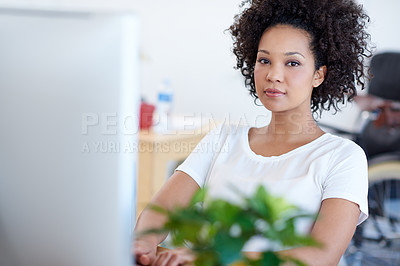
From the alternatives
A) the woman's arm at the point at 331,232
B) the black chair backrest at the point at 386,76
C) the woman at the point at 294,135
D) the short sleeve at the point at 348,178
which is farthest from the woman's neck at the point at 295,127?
the black chair backrest at the point at 386,76

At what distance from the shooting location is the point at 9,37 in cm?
66

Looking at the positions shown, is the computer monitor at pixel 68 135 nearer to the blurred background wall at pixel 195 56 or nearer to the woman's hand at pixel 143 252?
the woman's hand at pixel 143 252

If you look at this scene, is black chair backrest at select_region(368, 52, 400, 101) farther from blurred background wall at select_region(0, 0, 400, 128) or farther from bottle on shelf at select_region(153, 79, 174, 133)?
bottle on shelf at select_region(153, 79, 174, 133)

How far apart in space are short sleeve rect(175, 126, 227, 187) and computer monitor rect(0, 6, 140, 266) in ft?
2.22

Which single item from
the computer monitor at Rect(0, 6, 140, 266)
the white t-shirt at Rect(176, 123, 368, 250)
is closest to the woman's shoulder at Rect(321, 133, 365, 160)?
the white t-shirt at Rect(176, 123, 368, 250)

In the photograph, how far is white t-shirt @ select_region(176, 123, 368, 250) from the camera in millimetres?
1193

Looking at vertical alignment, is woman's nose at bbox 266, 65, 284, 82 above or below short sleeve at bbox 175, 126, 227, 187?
above

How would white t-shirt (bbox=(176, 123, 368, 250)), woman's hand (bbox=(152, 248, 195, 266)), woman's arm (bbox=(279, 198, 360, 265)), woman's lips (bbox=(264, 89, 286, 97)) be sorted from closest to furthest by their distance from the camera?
woman's hand (bbox=(152, 248, 195, 266)) → woman's arm (bbox=(279, 198, 360, 265)) → white t-shirt (bbox=(176, 123, 368, 250)) → woman's lips (bbox=(264, 89, 286, 97))

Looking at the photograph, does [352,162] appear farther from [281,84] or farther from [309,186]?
[281,84]

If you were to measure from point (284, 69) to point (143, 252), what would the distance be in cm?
56

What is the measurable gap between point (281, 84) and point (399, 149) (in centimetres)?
169

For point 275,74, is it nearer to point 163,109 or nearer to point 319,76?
point 319,76

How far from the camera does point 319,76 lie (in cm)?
140

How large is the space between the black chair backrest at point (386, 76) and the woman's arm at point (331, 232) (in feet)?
6.74
